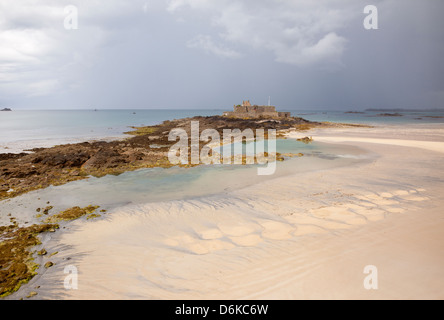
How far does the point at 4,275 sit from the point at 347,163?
1542 cm

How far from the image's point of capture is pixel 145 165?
15.0 meters

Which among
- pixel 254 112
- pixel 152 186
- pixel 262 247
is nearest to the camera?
pixel 262 247

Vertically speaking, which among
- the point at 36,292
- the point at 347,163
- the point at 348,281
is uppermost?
the point at 347,163

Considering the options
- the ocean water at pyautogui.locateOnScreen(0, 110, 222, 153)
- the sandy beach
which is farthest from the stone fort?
the sandy beach

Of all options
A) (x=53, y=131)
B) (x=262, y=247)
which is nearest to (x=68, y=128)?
(x=53, y=131)

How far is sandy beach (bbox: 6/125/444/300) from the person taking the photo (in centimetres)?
412

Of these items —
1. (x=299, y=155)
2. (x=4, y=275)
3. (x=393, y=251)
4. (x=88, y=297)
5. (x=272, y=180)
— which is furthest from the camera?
(x=299, y=155)

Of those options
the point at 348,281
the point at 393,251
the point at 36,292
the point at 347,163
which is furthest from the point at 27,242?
the point at 347,163

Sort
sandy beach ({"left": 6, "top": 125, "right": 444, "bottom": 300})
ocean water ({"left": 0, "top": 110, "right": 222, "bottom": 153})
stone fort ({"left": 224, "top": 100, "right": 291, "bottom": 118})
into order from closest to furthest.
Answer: sandy beach ({"left": 6, "top": 125, "right": 444, "bottom": 300}) < ocean water ({"left": 0, "top": 110, "right": 222, "bottom": 153}) < stone fort ({"left": 224, "top": 100, "right": 291, "bottom": 118})

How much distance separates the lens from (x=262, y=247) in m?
5.43

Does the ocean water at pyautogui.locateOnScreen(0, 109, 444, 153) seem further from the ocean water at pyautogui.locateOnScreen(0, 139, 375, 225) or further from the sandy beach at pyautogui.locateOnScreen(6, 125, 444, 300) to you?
the sandy beach at pyautogui.locateOnScreen(6, 125, 444, 300)

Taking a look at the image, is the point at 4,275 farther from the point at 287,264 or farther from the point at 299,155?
the point at 299,155

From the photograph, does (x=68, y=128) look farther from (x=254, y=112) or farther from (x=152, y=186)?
(x=152, y=186)

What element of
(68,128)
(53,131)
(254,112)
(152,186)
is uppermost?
(254,112)
